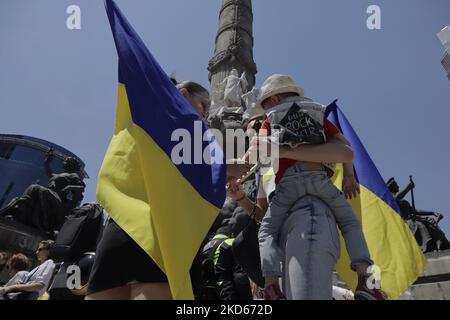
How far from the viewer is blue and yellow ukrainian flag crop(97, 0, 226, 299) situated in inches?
81.2

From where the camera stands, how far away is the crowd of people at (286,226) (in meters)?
1.99

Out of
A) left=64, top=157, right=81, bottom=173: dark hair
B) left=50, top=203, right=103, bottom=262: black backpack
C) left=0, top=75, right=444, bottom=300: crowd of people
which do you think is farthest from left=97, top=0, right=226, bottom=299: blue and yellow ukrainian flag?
left=64, top=157, right=81, bottom=173: dark hair

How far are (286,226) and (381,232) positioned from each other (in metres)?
1.75

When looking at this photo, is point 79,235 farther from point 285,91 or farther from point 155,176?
point 285,91

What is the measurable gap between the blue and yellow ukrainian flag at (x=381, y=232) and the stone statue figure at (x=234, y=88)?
1519cm

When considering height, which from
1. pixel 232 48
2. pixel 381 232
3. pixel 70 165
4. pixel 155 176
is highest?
pixel 232 48

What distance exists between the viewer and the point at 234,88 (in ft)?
65.1

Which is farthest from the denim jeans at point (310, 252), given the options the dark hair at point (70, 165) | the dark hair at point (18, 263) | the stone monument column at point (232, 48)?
the stone monument column at point (232, 48)

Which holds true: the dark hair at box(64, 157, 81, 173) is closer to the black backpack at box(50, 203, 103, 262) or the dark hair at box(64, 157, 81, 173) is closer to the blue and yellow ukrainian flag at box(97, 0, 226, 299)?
the black backpack at box(50, 203, 103, 262)

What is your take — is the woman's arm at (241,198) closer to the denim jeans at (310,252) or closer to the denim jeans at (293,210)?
the denim jeans at (293,210)

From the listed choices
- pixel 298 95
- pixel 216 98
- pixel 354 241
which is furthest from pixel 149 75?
pixel 216 98

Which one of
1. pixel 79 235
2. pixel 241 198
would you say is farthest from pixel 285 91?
pixel 79 235

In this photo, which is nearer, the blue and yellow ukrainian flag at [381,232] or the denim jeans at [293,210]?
the denim jeans at [293,210]

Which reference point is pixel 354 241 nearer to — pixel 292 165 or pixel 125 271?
pixel 292 165
